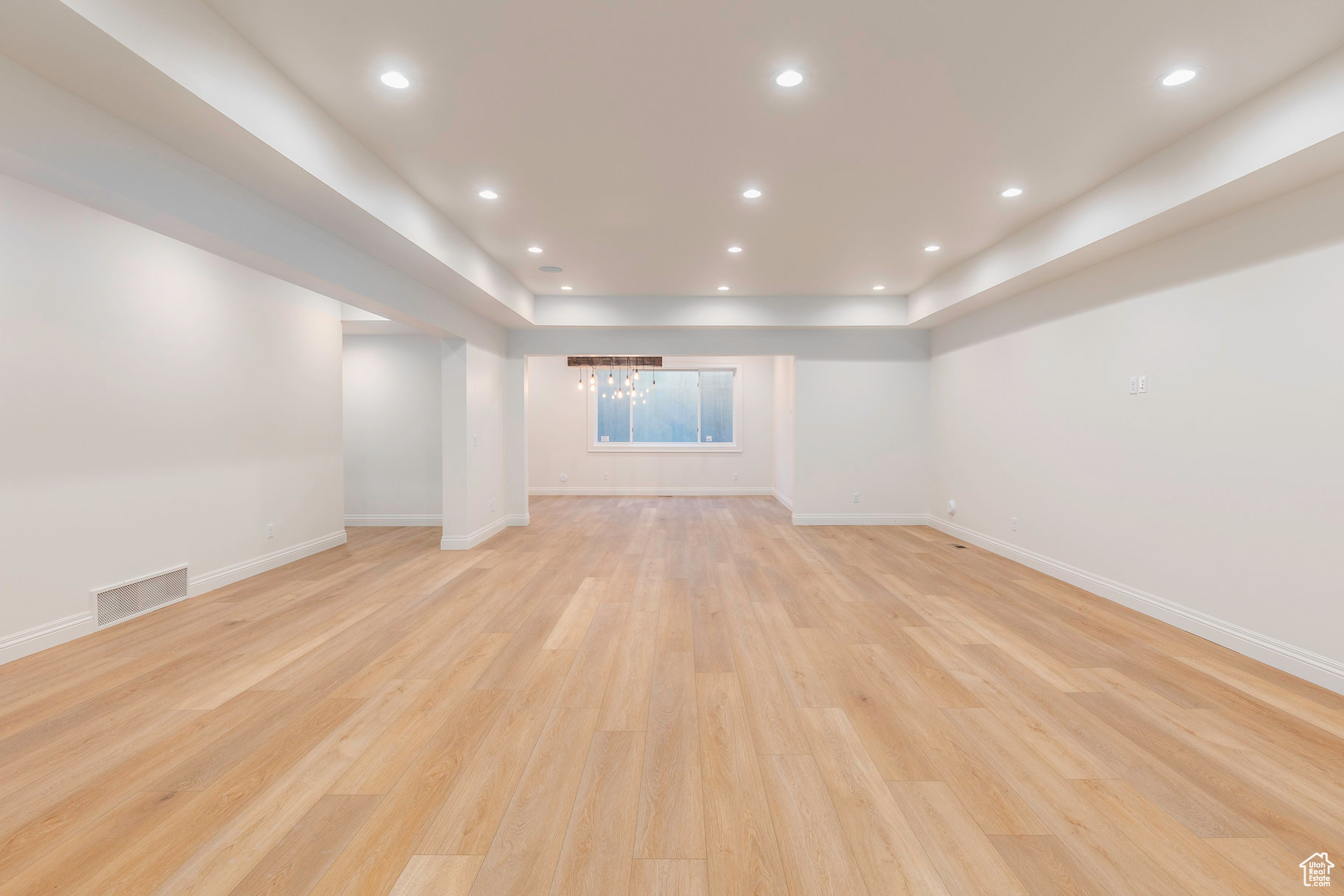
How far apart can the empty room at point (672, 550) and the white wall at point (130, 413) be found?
3 centimetres

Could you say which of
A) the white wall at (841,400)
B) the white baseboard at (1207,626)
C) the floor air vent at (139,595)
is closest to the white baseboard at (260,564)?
the floor air vent at (139,595)

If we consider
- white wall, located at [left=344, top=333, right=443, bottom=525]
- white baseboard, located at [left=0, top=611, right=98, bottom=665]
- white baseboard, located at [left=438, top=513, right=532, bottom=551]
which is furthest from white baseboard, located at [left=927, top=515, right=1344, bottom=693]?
white baseboard, located at [left=0, top=611, right=98, bottom=665]

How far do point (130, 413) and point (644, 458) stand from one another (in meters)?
7.04

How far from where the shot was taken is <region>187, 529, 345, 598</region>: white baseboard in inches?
160

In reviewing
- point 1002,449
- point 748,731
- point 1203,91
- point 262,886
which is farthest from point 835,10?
point 1002,449

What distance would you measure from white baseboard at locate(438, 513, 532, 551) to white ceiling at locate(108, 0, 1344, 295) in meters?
3.10

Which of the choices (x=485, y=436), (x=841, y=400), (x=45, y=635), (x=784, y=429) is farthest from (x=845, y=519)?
(x=45, y=635)

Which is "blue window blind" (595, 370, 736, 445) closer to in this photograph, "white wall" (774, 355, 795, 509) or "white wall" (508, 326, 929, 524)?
"white wall" (774, 355, 795, 509)

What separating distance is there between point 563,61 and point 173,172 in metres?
1.84

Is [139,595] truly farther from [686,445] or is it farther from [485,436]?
[686,445]

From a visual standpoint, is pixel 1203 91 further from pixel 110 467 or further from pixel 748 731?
pixel 110 467

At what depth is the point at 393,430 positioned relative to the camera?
6.82 meters

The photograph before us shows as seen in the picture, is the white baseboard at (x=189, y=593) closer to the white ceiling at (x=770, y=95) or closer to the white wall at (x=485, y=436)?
the white wall at (x=485, y=436)

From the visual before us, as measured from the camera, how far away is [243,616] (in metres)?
3.56
